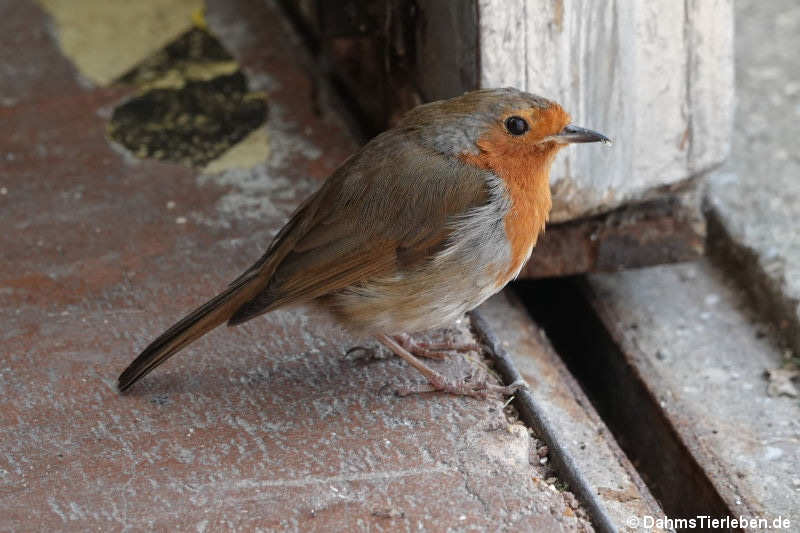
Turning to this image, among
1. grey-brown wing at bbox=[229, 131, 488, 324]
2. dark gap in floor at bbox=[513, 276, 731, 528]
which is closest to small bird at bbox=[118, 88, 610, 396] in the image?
grey-brown wing at bbox=[229, 131, 488, 324]

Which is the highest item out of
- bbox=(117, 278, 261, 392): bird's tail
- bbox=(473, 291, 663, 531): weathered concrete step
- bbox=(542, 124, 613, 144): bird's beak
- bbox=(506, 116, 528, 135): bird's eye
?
bbox=(506, 116, 528, 135): bird's eye

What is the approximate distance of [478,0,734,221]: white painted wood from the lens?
303 centimetres

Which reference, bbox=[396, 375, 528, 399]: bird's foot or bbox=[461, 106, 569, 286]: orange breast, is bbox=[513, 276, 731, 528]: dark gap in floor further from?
bbox=[461, 106, 569, 286]: orange breast

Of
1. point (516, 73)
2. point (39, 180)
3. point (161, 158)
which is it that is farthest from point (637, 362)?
point (39, 180)

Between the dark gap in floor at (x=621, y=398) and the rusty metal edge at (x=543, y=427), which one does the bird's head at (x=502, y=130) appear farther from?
the dark gap in floor at (x=621, y=398)

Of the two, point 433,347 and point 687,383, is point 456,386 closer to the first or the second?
point 433,347

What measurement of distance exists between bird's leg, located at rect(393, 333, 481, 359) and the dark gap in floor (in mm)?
257

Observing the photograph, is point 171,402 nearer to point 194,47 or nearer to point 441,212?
point 441,212

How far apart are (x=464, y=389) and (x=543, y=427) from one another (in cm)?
23

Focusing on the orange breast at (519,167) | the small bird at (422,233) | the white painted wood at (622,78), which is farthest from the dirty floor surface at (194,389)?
the white painted wood at (622,78)

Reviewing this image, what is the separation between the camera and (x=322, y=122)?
3.96 metres

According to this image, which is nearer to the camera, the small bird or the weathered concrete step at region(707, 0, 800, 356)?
the small bird

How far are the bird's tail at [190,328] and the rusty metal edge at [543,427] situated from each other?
702 mm

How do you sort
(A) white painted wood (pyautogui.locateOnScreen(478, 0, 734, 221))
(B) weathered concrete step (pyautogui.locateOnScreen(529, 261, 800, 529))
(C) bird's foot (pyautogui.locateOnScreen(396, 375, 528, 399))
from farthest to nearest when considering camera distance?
1. (A) white painted wood (pyautogui.locateOnScreen(478, 0, 734, 221))
2. (B) weathered concrete step (pyautogui.locateOnScreen(529, 261, 800, 529))
3. (C) bird's foot (pyautogui.locateOnScreen(396, 375, 528, 399))
